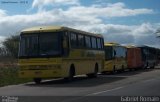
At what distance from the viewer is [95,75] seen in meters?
33.9

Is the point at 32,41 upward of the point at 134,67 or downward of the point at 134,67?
upward

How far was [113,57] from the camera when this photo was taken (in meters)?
41.5

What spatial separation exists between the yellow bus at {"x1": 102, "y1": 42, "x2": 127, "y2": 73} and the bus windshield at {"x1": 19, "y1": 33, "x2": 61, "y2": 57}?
520 inches

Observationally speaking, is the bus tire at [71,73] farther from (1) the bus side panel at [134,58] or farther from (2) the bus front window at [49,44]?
(1) the bus side panel at [134,58]

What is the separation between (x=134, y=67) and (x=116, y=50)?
10.0 m

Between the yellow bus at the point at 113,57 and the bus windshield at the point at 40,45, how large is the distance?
13.2 m

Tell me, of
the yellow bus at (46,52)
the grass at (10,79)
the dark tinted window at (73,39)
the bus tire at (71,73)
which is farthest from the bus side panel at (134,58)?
the yellow bus at (46,52)

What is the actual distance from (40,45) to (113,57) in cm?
1573

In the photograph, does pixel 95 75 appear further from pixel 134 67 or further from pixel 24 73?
pixel 134 67

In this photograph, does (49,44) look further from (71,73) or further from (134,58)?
(134,58)

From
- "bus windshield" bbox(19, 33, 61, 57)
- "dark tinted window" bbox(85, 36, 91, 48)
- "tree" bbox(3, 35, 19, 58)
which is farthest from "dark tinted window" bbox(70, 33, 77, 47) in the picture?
"tree" bbox(3, 35, 19, 58)

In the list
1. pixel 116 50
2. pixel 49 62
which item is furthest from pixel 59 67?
pixel 116 50

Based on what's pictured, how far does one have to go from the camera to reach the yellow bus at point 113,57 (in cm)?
4052

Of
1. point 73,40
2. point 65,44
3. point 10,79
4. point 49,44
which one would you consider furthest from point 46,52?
point 10,79
